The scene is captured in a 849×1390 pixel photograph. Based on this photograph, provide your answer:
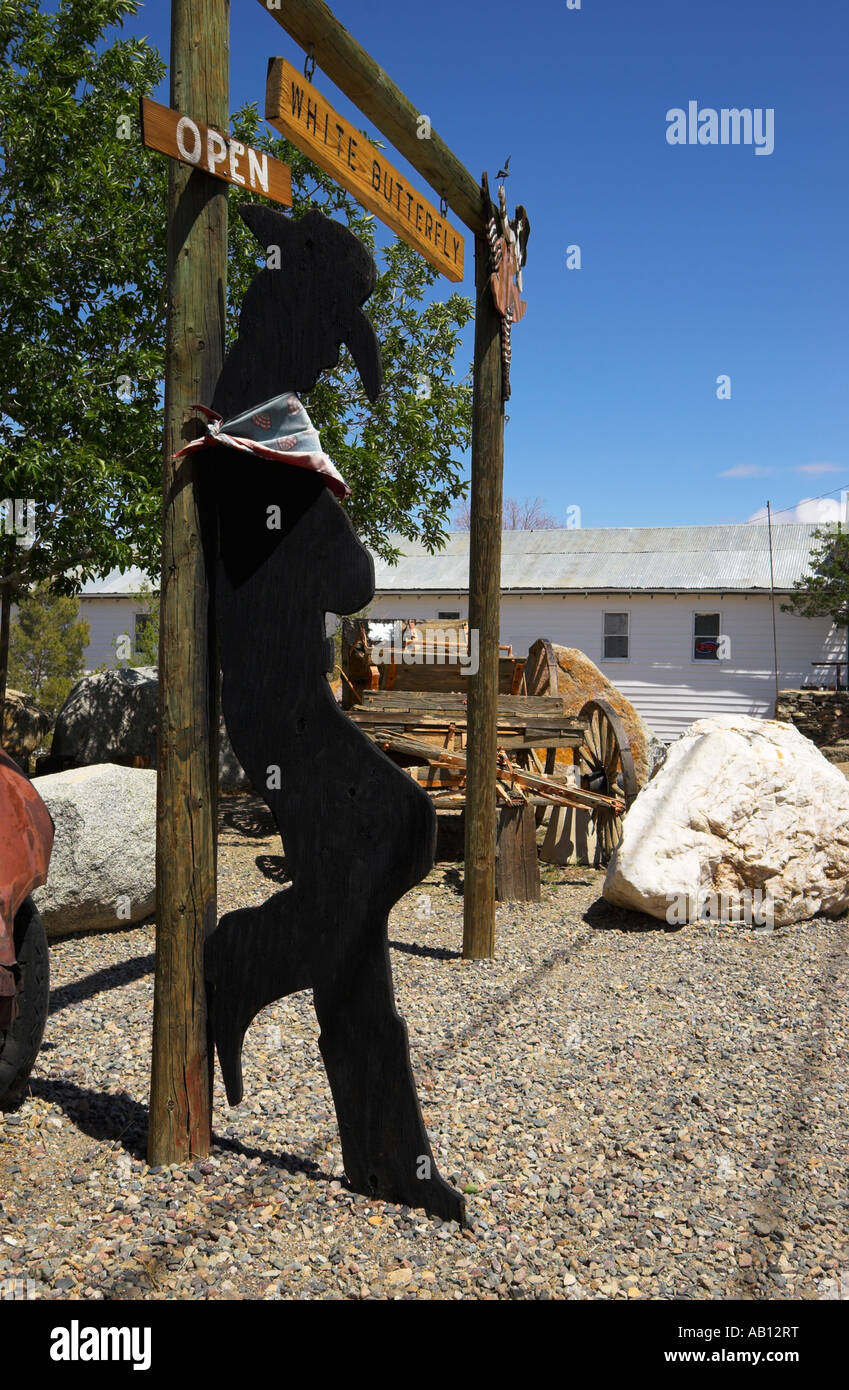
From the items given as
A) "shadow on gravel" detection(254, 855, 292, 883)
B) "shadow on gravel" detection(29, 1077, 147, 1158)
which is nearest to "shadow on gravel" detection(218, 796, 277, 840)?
"shadow on gravel" detection(254, 855, 292, 883)

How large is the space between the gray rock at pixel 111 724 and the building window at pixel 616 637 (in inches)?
518

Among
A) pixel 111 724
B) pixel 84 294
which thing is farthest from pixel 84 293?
pixel 111 724

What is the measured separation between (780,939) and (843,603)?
15258mm

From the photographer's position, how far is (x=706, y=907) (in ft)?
22.5

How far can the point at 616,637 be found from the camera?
22.7 meters

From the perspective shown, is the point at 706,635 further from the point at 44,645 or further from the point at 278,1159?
the point at 278,1159

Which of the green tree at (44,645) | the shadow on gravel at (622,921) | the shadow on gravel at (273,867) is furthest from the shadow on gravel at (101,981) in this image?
the green tree at (44,645)

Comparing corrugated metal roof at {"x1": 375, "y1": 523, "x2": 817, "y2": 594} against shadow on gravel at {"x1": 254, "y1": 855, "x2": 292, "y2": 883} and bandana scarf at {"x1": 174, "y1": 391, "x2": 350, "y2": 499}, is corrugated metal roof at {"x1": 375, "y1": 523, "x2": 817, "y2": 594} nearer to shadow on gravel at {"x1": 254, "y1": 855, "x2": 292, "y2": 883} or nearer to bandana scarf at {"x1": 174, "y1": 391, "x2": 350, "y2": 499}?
shadow on gravel at {"x1": 254, "y1": 855, "x2": 292, "y2": 883}

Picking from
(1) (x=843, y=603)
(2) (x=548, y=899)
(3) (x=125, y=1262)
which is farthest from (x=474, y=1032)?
(1) (x=843, y=603)

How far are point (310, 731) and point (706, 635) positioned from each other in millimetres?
19767

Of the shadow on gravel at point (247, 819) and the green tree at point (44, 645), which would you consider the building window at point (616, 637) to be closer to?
the green tree at point (44, 645)

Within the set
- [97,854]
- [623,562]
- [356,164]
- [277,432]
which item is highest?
[623,562]

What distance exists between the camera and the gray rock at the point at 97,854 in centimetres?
608

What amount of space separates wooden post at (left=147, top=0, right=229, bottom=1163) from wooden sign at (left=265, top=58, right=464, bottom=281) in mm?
357
